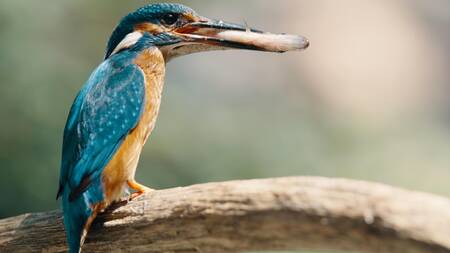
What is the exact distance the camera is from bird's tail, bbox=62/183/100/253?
3.46 meters

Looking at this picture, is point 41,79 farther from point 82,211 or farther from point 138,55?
point 82,211

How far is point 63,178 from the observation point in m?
3.72

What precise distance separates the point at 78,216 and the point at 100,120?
52 cm

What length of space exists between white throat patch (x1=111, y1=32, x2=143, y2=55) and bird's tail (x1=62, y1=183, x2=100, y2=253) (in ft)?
3.00

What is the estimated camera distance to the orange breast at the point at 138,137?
3.77 meters

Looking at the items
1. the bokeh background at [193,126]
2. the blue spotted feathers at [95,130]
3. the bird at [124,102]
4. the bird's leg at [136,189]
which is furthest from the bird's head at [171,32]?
the bokeh background at [193,126]

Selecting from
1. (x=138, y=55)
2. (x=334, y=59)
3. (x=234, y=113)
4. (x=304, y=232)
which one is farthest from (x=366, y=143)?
(x=334, y=59)

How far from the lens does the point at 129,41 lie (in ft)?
14.0

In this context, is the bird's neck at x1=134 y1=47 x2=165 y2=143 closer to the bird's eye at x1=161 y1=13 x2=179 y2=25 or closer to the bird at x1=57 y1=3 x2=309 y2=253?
the bird at x1=57 y1=3 x2=309 y2=253

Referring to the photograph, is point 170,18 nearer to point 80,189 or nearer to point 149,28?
point 149,28

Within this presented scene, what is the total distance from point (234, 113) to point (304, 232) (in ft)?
15.3

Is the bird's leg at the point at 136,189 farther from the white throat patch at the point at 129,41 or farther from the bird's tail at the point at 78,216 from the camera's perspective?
the white throat patch at the point at 129,41

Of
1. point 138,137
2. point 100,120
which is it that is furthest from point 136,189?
point 100,120

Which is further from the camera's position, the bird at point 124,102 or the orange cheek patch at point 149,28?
the orange cheek patch at point 149,28
